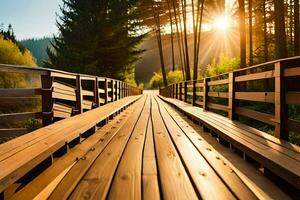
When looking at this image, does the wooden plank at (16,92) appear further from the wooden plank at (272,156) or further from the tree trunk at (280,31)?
the tree trunk at (280,31)

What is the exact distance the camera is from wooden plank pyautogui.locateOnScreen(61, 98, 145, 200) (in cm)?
281

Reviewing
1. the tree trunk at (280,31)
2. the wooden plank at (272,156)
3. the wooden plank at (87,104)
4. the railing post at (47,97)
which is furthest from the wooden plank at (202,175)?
the tree trunk at (280,31)

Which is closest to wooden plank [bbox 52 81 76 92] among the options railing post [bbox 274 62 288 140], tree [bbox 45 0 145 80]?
railing post [bbox 274 62 288 140]

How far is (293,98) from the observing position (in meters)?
3.99

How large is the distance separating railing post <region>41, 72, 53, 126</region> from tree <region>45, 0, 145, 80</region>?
16926mm

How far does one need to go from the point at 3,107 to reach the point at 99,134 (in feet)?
86.7

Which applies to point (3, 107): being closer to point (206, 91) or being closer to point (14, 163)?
point (206, 91)

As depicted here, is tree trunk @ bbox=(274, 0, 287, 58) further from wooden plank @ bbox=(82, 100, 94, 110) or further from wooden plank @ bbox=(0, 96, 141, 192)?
wooden plank @ bbox=(0, 96, 141, 192)

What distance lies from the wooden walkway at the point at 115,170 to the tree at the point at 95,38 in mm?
18322

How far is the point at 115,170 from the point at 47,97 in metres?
2.66

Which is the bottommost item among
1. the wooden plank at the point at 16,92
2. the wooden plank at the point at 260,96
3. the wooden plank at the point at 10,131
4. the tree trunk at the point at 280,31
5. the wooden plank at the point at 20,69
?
the wooden plank at the point at 10,131

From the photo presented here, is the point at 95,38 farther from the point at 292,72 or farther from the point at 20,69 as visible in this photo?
the point at 292,72

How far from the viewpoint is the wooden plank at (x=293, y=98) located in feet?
12.7

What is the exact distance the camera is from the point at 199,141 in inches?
211
